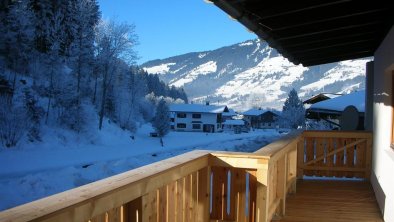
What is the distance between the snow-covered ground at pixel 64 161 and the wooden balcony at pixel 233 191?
1091 cm

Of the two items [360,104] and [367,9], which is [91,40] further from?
[367,9]

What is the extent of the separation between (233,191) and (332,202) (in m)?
3.31

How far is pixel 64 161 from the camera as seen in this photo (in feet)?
82.2

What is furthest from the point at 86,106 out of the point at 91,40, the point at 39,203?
the point at 39,203

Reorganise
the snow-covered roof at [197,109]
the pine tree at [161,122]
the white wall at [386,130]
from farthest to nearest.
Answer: the snow-covered roof at [197,109], the pine tree at [161,122], the white wall at [386,130]

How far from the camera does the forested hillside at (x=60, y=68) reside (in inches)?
1214

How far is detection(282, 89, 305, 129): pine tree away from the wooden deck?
216ft

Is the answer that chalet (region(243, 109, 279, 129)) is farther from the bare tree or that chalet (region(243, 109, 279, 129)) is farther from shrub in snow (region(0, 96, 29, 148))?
shrub in snow (region(0, 96, 29, 148))

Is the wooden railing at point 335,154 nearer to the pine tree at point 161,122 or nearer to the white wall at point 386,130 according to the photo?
the white wall at point 386,130

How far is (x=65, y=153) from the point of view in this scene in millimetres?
28484

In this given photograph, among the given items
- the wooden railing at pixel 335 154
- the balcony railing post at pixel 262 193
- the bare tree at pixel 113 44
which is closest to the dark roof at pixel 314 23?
the balcony railing post at pixel 262 193

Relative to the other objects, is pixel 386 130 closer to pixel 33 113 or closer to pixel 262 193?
pixel 262 193

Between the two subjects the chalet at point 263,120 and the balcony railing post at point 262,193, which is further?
the chalet at point 263,120

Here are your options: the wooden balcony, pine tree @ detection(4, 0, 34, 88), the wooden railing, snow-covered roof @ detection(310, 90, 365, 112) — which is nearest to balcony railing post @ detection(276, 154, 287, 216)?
the wooden balcony
